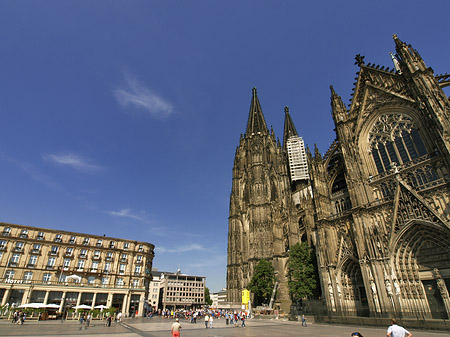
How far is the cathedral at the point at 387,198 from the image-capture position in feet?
65.2

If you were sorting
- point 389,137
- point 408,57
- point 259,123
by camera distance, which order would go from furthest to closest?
point 259,123 → point 389,137 → point 408,57

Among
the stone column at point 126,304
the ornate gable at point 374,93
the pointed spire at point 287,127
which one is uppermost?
the pointed spire at point 287,127

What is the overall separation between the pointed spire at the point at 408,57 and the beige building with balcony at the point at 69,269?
4784 cm

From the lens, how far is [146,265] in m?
48.4

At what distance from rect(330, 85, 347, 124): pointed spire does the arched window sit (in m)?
3.78

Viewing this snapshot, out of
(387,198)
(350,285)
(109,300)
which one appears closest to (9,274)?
(109,300)

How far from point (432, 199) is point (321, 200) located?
10500 millimetres

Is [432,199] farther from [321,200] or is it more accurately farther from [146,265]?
[146,265]

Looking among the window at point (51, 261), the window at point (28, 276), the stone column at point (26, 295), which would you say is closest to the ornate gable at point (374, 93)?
the window at point (51, 261)

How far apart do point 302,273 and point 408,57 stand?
26.3m

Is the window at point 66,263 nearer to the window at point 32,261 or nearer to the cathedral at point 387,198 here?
the window at point 32,261

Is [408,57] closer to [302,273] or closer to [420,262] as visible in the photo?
[420,262]

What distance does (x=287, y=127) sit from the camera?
246 ft

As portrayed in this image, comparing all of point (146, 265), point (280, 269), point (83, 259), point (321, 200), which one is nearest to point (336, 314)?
point (321, 200)
